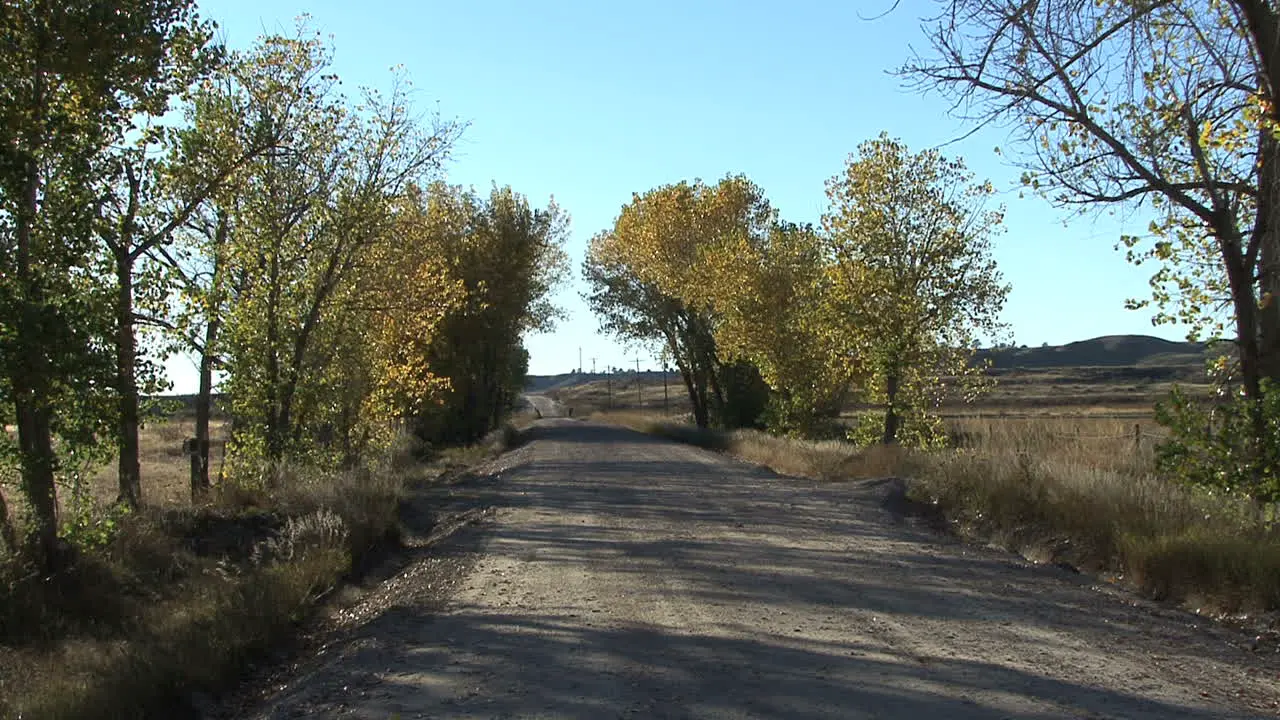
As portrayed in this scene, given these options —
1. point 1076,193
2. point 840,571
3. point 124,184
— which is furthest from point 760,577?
point 124,184

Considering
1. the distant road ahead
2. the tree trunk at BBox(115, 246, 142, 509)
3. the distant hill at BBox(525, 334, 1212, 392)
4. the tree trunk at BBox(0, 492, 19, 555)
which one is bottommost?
the tree trunk at BBox(0, 492, 19, 555)

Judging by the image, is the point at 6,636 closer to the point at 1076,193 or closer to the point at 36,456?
the point at 36,456

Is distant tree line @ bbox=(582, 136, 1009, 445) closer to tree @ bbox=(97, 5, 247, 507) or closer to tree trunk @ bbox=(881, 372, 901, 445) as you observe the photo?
tree trunk @ bbox=(881, 372, 901, 445)

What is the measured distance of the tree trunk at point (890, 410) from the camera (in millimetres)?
27781

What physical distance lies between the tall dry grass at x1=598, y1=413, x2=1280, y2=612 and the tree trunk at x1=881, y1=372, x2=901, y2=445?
8.09 metres

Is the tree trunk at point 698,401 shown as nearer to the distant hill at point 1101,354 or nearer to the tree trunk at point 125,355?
the tree trunk at point 125,355

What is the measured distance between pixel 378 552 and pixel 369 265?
12.2 m

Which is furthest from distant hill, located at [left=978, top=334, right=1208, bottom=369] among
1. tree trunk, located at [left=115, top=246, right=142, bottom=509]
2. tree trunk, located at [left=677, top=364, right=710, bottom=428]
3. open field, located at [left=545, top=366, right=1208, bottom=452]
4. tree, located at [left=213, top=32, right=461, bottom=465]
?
tree trunk, located at [left=115, top=246, right=142, bottom=509]

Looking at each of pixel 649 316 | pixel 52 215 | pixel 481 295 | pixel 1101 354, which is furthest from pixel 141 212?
pixel 1101 354

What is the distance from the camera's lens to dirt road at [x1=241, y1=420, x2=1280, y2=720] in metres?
6.00

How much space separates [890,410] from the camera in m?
28.1

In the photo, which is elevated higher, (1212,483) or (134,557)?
(1212,483)

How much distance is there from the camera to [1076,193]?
10.6m

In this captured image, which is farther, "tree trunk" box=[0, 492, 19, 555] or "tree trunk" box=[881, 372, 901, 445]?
"tree trunk" box=[881, 372, 901, 445]
